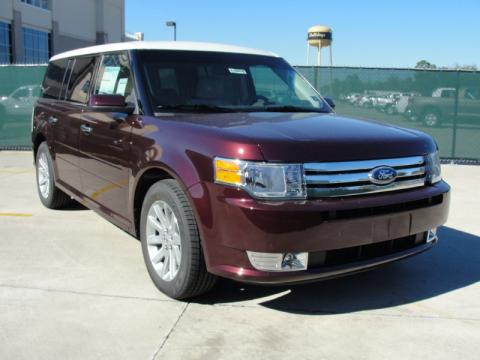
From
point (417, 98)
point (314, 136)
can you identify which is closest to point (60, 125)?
point (314, 136)

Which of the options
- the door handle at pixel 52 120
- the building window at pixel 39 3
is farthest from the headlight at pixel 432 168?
the building window at pixel 39 3

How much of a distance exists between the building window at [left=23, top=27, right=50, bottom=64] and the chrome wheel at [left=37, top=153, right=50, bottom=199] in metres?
32.6

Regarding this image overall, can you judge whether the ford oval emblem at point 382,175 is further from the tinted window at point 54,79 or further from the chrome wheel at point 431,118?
the chrome wheel at point 431,118

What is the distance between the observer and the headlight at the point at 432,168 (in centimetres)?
386

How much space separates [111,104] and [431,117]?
8.57m

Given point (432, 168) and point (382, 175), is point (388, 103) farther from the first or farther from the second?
point (382, 175)

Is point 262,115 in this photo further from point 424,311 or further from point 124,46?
point 424,311

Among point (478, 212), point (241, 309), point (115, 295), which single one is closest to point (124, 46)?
point (115, 295)

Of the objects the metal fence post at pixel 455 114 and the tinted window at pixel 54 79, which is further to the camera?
the metal fence post at pixel 455 114

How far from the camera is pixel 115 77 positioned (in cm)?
470

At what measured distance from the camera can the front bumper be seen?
10.3 feet

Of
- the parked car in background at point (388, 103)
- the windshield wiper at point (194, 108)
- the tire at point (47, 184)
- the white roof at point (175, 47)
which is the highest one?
the white roof at point (175, 47)

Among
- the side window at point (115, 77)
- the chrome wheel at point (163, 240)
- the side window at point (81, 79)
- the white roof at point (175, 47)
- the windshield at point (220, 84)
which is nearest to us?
the chrome wheel at point (163, 240)

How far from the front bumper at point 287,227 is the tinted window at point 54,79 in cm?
353
